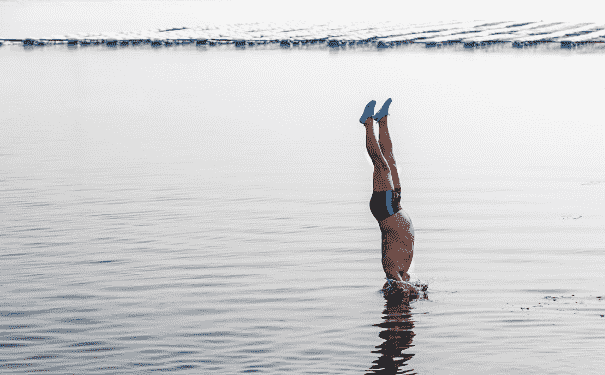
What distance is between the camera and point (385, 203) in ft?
32.2

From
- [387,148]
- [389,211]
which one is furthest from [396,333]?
[387,148]

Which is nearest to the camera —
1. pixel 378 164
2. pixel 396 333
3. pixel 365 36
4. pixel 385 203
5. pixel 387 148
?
pixel 396 333

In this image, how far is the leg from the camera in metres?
9.51

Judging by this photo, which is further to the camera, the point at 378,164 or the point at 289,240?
the point at 289,240

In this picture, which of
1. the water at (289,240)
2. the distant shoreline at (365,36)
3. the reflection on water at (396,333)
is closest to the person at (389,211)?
the reflection on water at (396,333)

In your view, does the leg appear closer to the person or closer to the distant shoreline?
the person

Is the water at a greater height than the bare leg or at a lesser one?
lesser

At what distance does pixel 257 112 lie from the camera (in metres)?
31.6

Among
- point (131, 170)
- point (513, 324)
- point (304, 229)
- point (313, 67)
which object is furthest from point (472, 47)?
point (513, 324)

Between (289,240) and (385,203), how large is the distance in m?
3.84

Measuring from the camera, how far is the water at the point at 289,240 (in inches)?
337

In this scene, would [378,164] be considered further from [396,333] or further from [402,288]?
[396,333]

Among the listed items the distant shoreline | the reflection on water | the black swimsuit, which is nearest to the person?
the black swimsuit

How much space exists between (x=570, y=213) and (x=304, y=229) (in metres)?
5.55
